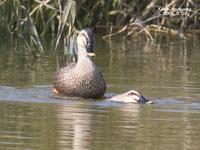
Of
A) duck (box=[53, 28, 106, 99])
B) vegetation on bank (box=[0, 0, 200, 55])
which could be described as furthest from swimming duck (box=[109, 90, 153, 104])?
vegetation on bank (box=[0, 0, 200, 55])

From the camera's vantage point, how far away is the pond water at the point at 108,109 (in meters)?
7.52

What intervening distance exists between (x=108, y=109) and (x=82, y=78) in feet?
3.66

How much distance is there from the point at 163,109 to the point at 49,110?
3.89 feet

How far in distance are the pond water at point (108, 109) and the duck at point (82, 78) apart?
192mm

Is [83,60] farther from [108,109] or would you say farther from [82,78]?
[108,109]

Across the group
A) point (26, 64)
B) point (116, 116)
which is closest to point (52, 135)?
point (116, 116)

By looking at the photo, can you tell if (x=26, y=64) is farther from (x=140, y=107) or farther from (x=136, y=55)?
(x=140, y=107)

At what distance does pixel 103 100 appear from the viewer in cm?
1021

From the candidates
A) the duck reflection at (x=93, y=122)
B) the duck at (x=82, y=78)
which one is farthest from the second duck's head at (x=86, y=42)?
the duck reflection at (x=93, y=122)

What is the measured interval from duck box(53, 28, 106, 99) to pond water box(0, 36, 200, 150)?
19 centimetres

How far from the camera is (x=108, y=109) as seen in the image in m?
9.42

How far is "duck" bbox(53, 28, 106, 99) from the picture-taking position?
10.4m

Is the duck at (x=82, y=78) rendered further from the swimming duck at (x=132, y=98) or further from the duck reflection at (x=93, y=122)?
the swimming duck at (x=132, y=98)

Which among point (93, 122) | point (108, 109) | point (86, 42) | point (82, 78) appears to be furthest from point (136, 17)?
point (93, 122)
